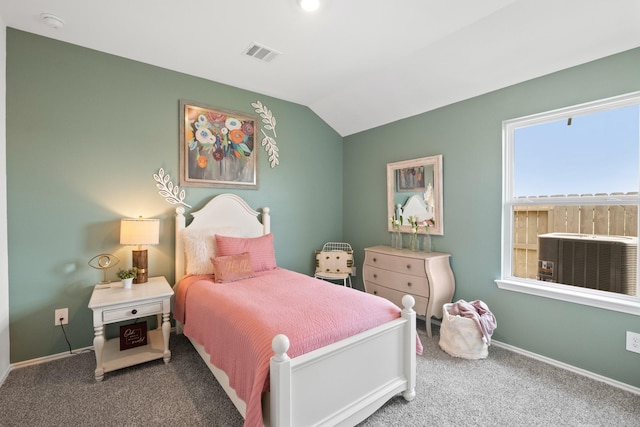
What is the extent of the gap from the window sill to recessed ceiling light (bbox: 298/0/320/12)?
2.72 m

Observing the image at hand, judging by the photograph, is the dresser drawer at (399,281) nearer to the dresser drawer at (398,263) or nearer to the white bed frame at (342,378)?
the dresser drawer at (398,263)

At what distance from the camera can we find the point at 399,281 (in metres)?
3.08

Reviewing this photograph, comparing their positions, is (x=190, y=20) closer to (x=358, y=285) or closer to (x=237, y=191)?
(x=237, y=191)

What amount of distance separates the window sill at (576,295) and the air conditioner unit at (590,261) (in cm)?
5

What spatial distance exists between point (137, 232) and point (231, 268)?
82 centimetres

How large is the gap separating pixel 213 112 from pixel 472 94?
8.73 ft

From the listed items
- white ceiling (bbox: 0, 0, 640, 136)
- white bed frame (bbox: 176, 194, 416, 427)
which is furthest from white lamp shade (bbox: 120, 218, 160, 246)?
white ceiling (bbox: 0, 0, 640, 136)

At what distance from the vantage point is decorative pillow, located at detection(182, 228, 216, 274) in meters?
2.76

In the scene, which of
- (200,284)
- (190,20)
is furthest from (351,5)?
(200,284)

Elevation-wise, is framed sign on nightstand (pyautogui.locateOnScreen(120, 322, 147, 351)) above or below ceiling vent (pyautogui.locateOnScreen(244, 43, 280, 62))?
below

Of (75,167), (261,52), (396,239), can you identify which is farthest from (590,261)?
(75,167)

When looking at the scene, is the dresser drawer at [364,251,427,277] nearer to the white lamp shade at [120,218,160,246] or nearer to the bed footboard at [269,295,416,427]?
the bed footboard at [269,295,416,427]

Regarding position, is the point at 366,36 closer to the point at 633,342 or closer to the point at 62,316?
the point at 633,342

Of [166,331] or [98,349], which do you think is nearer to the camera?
[98,349]
